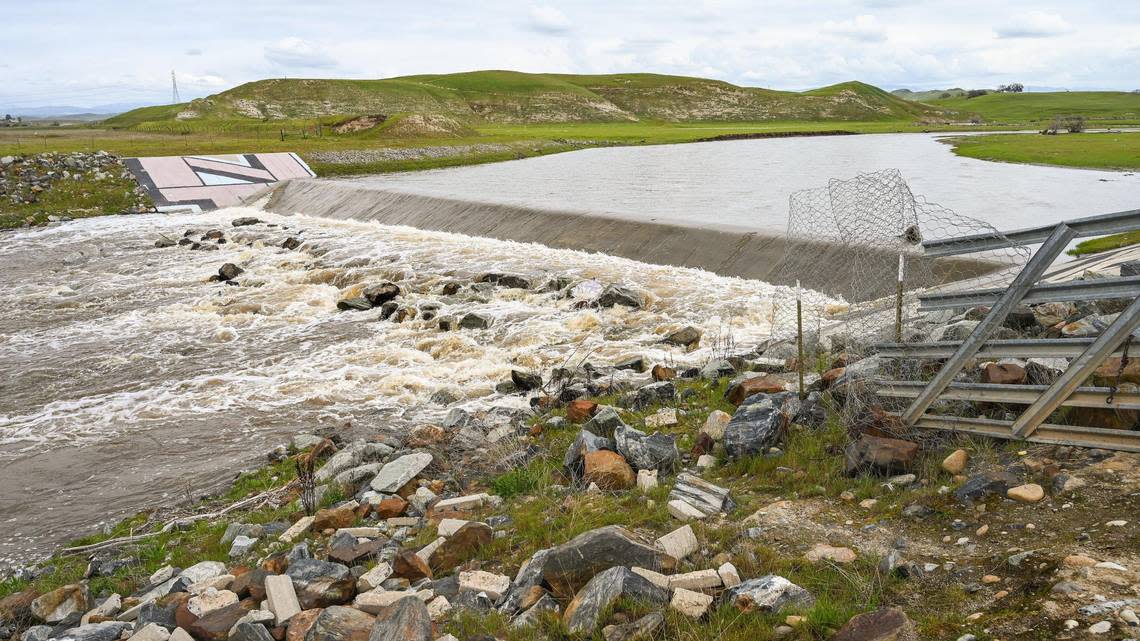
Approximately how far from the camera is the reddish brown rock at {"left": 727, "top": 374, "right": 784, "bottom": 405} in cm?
1010

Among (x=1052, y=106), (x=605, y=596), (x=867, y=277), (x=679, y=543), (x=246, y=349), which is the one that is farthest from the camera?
(x=1052, y=106)

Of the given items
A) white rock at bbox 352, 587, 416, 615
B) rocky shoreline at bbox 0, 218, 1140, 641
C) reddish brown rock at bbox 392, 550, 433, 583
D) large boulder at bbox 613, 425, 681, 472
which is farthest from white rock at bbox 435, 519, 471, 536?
large boulder at bbox 613, 425, 681, 472

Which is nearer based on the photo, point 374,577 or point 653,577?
point 653,577

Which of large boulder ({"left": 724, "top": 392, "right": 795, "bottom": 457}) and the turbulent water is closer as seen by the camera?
large boulder ({"left": 724, "top": 392, "right": 795, "bottom": 457})

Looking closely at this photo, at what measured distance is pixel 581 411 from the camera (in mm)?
11156

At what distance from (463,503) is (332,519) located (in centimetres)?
148

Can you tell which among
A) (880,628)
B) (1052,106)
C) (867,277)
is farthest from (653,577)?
(1052,106)

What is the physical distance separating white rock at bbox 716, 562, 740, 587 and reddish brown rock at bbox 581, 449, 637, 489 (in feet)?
7.83

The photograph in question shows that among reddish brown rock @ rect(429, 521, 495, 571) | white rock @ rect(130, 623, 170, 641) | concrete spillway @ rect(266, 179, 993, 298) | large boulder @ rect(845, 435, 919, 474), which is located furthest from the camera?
concrete spillway @ rect(266, 179, 993, 298)

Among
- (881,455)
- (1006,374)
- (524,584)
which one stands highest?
(1006,374)

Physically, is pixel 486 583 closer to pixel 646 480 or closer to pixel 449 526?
pixel 449 526

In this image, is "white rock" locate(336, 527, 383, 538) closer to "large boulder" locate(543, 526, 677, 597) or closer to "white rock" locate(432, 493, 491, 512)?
"white rock" locate(432, 493, 491, 512)

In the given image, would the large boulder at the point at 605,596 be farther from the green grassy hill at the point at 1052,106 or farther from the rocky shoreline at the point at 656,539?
the green grassy hill at the point at 1052,106

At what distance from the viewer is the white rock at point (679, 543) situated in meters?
6.21
